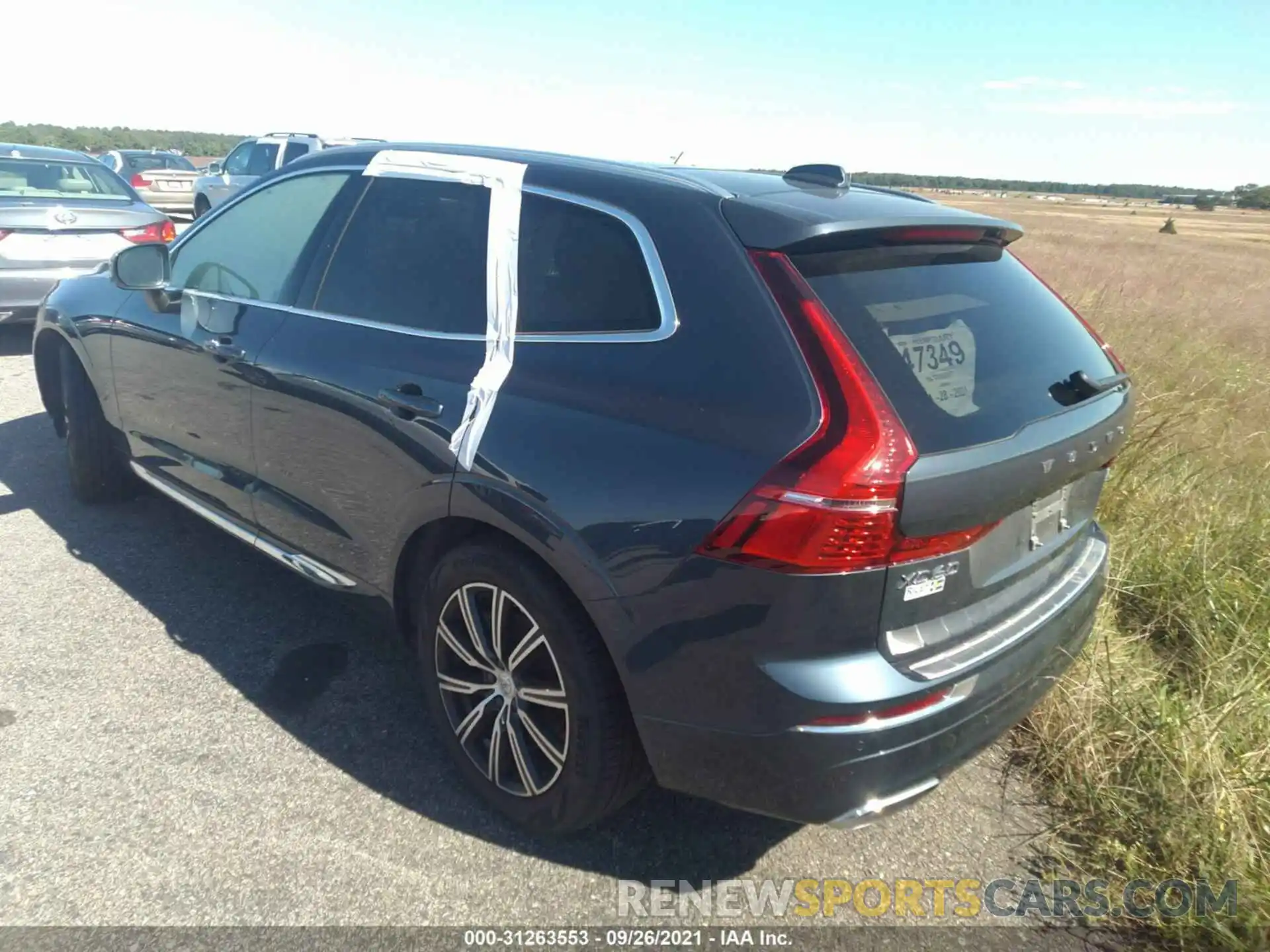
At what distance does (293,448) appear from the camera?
3.17 metres

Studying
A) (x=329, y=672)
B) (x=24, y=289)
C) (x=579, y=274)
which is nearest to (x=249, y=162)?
(x=24, y=289)

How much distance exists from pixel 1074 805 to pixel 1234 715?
64 centimetres

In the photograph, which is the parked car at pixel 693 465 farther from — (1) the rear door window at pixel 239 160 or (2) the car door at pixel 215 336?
(1) the rear door window at pixel 239 160

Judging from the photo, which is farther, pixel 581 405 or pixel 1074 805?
Answer: pixel 1074 805

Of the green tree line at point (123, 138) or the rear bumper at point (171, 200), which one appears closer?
the rear bumper at point (171, 200)

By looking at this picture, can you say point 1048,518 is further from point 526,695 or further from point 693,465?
point 526,695

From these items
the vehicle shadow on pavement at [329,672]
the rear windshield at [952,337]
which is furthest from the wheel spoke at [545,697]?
the rear windshield at [952,337]

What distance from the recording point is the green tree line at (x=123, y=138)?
1838 inches

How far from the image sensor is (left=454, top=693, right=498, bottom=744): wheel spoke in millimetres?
2648

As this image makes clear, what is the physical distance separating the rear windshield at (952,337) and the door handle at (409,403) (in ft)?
3.69

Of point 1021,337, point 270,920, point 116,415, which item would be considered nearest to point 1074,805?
point 1021,337

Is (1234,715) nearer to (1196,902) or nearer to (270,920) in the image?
(1196,902)

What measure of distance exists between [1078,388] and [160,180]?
2037 centimetres

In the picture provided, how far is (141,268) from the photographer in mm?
3857
